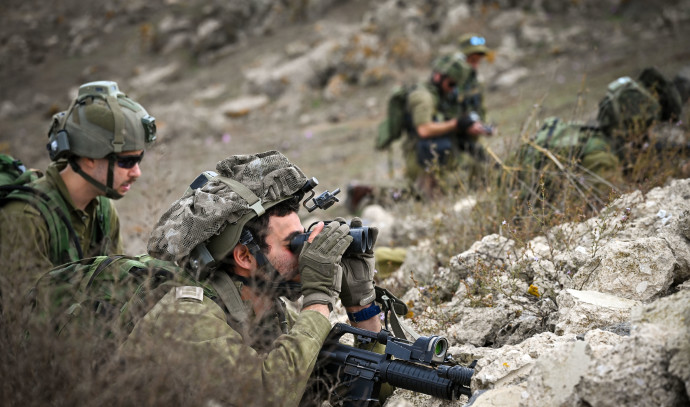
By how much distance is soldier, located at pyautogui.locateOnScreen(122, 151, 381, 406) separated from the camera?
201 cm

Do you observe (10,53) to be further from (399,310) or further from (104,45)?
(399,310)

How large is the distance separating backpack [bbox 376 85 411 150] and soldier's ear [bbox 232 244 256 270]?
489cm

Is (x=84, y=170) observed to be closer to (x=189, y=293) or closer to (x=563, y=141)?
(x=189, y=293)

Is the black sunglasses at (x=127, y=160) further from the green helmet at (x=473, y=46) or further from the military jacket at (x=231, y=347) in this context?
the green helmet at (x=473, y=46)

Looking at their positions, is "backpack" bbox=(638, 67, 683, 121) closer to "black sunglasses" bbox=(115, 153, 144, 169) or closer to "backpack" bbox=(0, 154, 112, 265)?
"black sunglasses" bbox=(115, 153, 144, 169)

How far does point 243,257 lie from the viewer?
234 centimetres

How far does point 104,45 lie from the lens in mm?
24750

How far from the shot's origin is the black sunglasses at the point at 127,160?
3613 millimetres

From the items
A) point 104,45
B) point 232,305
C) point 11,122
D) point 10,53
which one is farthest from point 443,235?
point 10,53

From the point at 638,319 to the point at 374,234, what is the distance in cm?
102

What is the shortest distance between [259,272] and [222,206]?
0.31 m

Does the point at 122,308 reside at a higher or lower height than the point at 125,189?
lower

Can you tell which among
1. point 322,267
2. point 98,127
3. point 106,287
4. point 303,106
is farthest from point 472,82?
point 303,106

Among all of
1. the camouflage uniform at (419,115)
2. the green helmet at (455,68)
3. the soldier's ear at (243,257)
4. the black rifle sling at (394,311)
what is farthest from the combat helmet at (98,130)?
the green helmet at (455,68)
